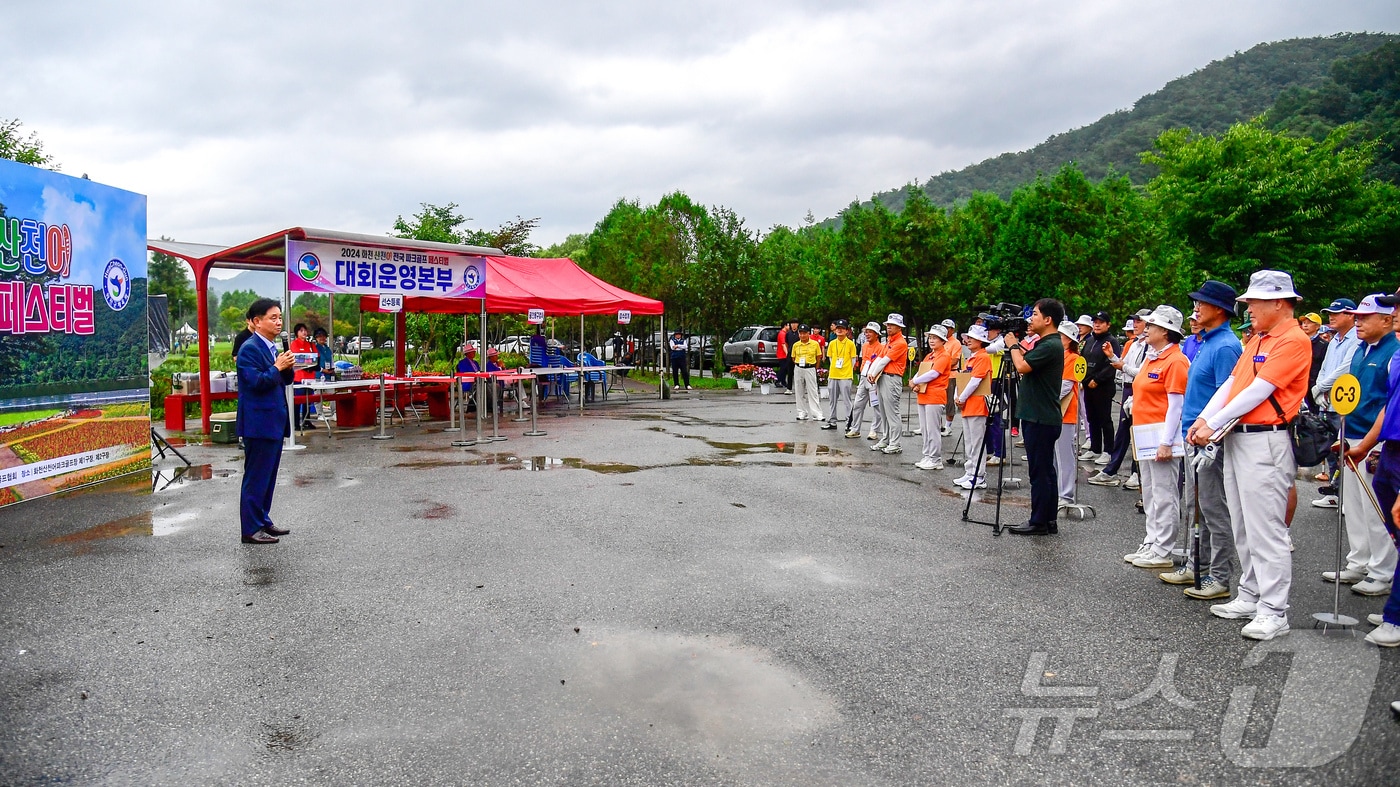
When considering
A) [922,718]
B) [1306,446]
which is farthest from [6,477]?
[1306,446]

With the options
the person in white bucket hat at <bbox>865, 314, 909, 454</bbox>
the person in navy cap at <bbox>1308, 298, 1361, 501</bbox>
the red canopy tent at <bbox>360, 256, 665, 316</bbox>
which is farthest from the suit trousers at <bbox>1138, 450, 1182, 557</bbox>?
the red canopy tent at <bbox>360, 256, 665, 316</bbox>

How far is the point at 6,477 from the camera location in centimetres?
828

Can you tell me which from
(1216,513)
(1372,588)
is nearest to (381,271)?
(1216,513)

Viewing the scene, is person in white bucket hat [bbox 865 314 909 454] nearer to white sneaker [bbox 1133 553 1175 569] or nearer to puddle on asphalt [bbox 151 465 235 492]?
white sneaker [bbox 1133 553 1175 569]

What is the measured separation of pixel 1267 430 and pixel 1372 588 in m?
1.77

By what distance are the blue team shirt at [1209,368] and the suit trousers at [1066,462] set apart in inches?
107

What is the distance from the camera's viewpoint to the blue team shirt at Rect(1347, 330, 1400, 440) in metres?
5.95

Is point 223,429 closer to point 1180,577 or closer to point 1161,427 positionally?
point 1161,427

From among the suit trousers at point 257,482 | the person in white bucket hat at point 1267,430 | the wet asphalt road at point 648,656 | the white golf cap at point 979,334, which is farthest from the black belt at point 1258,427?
the suit trousers at point 257,482

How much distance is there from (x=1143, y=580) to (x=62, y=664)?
6331mm

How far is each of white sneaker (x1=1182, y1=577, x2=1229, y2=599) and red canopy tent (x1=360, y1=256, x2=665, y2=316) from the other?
13.3 metres

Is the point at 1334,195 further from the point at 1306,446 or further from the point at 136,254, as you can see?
the point at 136,254

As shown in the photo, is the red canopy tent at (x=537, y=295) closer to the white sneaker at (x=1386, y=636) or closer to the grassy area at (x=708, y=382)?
the grassy area at (x=708, y=382)

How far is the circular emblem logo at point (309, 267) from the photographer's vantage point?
42.1ft
